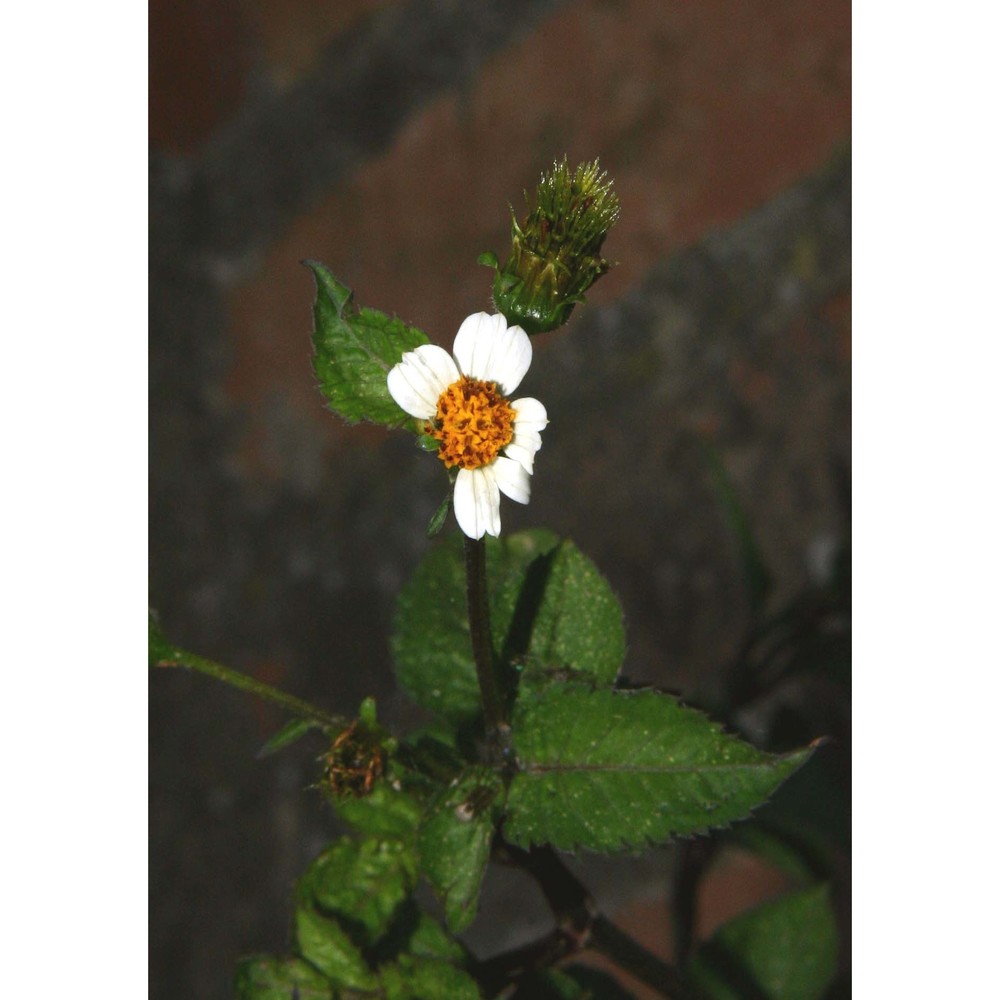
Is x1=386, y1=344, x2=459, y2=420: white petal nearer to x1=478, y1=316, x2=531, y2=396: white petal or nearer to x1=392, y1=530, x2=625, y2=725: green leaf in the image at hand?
x1=478, y1=316, x2=531, y2=396: white petal

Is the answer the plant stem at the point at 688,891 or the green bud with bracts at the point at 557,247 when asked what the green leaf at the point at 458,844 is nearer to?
the green bud with bracts at the point at 557,247

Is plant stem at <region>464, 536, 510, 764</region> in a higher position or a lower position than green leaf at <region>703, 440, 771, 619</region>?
lower

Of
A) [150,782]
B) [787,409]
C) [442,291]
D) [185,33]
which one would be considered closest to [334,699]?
[150,782]

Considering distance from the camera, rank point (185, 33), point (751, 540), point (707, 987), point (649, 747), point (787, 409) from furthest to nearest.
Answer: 1. point (787, 409)
2. point (185, 33)
3. point (751, 540)
4. point (707, 987)
5. point (649, 747)

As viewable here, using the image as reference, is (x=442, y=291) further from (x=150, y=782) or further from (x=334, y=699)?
(x=150, y=782)

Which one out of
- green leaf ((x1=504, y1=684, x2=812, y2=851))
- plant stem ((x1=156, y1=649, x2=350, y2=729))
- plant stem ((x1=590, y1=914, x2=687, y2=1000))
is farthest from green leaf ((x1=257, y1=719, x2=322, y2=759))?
plant stem ((x1=590, y1=914, x2=687, y2=1000))

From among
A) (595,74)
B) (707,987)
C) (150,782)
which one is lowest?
(707,987)

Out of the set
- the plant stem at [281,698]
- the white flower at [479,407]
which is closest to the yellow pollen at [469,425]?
the white flower at [479,407]

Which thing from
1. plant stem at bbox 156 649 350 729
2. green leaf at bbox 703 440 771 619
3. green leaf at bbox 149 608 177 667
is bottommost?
plant stem at bbox 156 649 350 729
